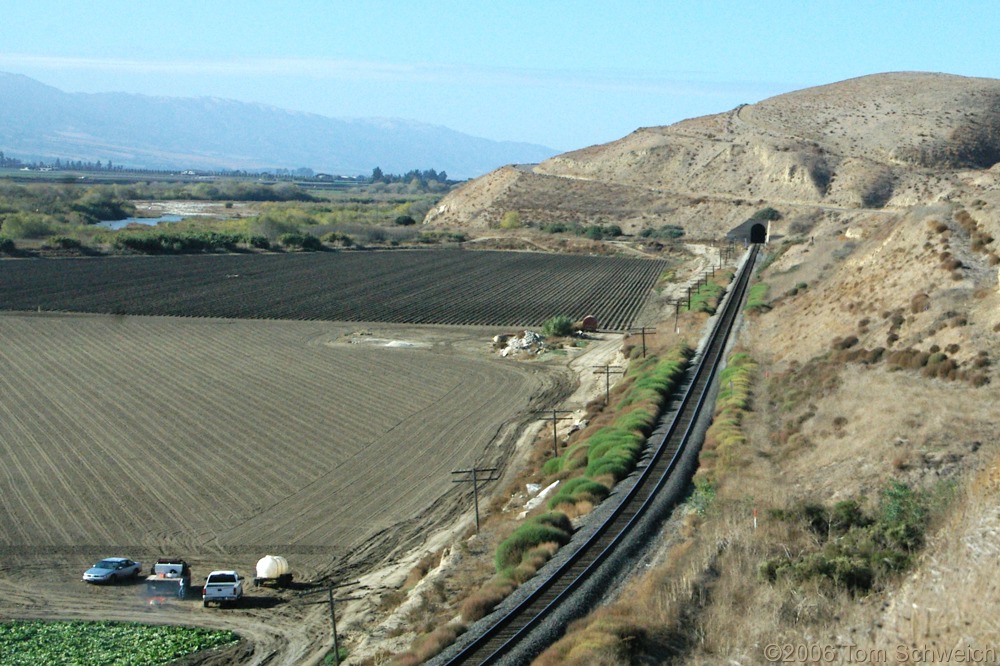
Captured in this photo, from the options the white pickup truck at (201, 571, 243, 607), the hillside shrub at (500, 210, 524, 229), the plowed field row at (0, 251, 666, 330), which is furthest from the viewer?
the hillside shrub at (500, 210, 524, 229)

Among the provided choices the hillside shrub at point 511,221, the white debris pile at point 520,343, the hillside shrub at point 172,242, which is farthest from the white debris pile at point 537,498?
the hillside shrub at point 511,221

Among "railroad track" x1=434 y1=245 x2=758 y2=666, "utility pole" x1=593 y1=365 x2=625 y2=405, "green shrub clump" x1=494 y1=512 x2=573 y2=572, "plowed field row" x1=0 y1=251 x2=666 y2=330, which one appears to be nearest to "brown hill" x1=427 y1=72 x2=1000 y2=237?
"plowed field row" x1=0 y1=251 x2=666 y2=330

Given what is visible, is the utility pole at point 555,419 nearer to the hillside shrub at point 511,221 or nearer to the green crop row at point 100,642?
the green crop row at point 100,642

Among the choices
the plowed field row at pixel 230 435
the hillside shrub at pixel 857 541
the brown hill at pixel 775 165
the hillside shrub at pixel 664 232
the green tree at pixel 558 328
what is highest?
the brown hill at pixel 775 165

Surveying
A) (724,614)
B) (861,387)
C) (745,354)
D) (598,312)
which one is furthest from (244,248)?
(724,614)

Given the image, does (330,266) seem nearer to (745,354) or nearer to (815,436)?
(745,354)

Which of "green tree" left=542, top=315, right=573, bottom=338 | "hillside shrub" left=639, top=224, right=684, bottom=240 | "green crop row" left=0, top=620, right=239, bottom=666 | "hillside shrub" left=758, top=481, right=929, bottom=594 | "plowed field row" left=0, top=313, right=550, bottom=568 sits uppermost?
"hillside shrub" left=639, top=224, right=684, bottom=240

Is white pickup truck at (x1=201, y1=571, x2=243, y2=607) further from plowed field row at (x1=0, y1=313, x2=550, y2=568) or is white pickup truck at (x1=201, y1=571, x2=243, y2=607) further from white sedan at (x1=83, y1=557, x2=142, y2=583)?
plowed field row at (x1=0, y1=313, x2=550, y2=568)
